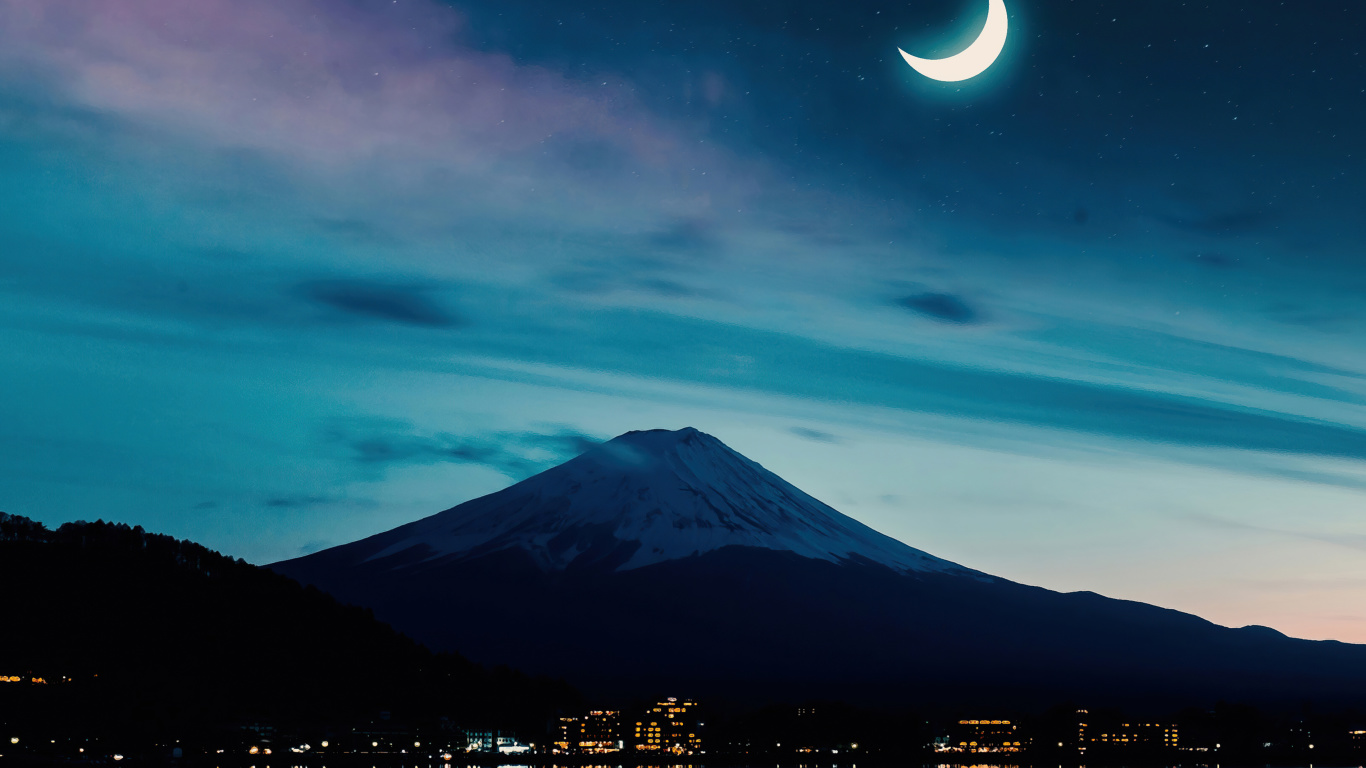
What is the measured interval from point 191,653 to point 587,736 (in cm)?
6194

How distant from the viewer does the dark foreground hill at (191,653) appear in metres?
133

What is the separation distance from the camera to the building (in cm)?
19088

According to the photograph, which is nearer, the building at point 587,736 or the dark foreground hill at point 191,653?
the dark foreground hill at point 191,653

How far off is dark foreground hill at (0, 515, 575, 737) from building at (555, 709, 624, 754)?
13.3 feet

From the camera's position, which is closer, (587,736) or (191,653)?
(191,653)

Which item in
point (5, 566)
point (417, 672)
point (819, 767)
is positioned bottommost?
point (819, 767)

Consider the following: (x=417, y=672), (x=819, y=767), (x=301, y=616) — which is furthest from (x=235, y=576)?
(x=819, y=767)

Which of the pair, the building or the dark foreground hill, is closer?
the dark foreground hill

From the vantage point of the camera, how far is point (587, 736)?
19462 cm

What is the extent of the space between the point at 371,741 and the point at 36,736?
4355cm

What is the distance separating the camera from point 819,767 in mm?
164250

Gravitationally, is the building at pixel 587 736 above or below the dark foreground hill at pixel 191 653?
below

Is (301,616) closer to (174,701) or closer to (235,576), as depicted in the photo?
(235,576)

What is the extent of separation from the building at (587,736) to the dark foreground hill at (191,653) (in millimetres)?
4039
